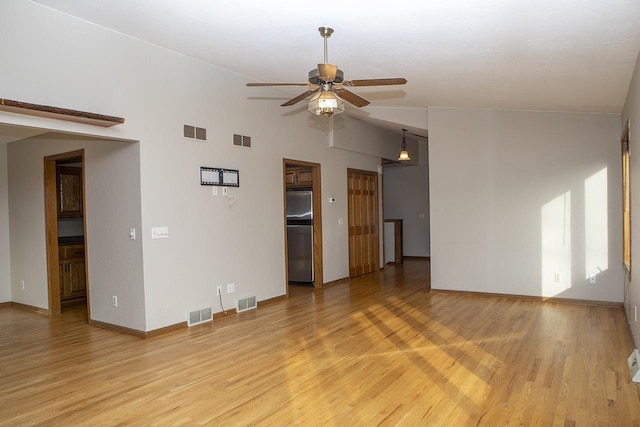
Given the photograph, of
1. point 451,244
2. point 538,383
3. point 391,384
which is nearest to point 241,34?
point 391,384

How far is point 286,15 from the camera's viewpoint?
3.43 metres

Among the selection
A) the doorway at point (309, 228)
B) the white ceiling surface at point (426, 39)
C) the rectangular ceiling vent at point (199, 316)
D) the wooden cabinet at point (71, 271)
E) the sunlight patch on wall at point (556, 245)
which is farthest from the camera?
the doorway at point (309, 228)

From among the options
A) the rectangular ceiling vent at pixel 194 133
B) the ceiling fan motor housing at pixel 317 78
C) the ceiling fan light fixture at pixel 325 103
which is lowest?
the ceiling fan light fixture at pixel 325 103

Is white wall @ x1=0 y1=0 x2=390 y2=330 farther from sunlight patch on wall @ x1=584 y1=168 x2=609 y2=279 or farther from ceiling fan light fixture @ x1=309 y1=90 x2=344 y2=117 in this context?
sunlight patch on wall @ x1=584 y1=168 x2=609 y2=279

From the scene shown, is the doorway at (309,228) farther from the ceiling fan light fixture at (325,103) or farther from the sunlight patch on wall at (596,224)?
the sunlight patch on wall at (596,224)

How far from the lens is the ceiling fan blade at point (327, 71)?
3.28m

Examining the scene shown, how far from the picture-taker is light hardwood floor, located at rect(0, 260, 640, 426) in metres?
2.89

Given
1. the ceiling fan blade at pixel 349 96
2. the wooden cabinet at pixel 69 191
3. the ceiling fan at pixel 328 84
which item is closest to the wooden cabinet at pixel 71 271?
the wooden cabinet at pixel 69 191

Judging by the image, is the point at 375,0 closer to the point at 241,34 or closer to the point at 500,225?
the point at 241,34

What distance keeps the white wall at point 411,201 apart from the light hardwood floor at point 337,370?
17.9ft

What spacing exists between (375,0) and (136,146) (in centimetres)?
292

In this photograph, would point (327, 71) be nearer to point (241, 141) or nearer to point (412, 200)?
point (241, 141)

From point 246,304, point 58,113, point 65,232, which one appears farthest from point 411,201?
point 58,113

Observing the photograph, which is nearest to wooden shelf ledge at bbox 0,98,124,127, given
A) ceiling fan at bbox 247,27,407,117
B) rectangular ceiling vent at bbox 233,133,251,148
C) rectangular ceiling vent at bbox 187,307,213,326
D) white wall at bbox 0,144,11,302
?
rectangular ceiling vent at bbox 233,133,251,148
